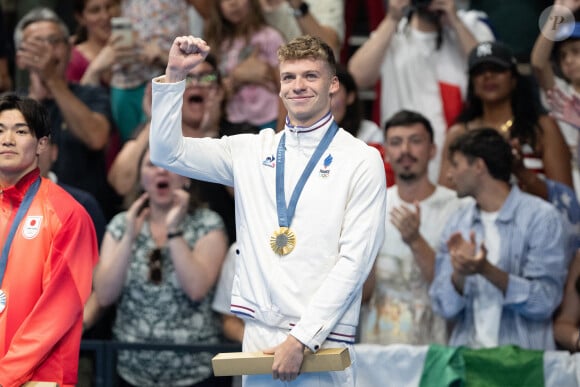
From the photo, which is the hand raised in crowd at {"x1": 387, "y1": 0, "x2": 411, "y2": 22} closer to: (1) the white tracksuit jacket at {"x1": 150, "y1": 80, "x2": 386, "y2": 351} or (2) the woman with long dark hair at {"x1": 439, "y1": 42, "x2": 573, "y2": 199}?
(2) the woman with long dark hair at {"x1": 439, "y1": 42, "x2": 573, "y2": 199}

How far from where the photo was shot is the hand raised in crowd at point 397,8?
28.9 ft

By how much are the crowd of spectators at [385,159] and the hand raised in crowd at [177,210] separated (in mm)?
16

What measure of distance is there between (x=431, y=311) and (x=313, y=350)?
257 centimetres

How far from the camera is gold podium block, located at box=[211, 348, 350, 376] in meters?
5.43

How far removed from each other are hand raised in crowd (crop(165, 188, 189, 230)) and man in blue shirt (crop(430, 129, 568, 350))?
1.63 meters

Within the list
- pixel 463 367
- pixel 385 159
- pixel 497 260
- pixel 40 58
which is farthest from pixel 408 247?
pixel 40 58

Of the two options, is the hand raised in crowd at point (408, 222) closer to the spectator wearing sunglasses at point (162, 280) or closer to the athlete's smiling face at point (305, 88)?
the spectator wearing sunglasses at point (162, 280)

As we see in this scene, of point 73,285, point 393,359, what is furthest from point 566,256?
point 73,285

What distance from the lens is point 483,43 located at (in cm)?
853

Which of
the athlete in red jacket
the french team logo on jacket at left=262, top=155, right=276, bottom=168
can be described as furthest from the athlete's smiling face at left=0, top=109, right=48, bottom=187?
the french team logo on jacket at left=262, top=155, right=276, bottom=168

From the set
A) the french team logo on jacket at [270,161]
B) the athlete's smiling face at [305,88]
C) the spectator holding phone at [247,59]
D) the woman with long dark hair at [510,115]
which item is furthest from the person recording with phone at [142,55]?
the athlete's smiling face at [305,88]

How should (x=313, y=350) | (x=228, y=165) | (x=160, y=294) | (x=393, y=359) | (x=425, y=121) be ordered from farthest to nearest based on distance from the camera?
(x=425, y=121) < (x=160, y=294) < (x=393, y=359) < (x=228, y=165) < (x=313, y=350)

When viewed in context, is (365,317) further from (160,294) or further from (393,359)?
(160,294)

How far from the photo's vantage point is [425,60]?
9.09 m
